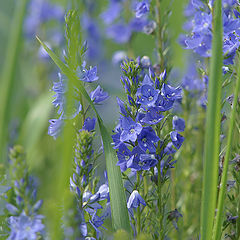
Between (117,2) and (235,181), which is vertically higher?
(117,2)

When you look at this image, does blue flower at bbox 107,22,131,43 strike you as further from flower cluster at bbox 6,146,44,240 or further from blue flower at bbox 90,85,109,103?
flower cluster at bbox 6,146,44,240

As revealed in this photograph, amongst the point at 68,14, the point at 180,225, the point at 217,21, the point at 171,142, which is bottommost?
the point at 180,225

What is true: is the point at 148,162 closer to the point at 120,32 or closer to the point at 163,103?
the point at 163,103

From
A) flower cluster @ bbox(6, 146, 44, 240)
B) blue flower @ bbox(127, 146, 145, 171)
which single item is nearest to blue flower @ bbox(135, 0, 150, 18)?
blue flower @ bbox(127, 146, 145, 171)

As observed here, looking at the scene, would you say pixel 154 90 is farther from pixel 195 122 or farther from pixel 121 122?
pixel 195 122

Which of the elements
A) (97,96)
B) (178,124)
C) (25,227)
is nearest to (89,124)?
(97,96)

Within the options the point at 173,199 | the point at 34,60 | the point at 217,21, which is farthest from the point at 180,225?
the point at 34,60
